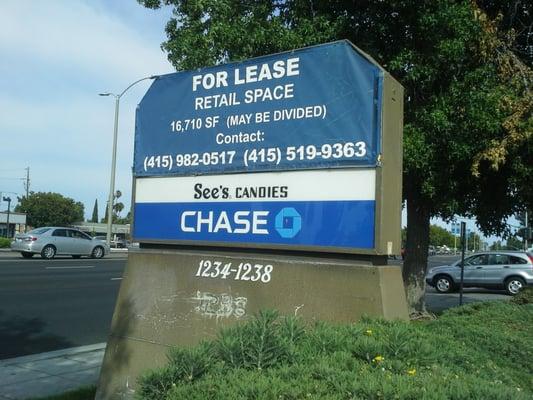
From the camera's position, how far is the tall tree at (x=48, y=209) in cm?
7838

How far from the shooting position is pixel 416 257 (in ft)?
33.4

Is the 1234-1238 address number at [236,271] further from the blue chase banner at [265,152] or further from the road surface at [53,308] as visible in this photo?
the road surface at [53,308]

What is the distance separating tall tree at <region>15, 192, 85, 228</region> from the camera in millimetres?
78375

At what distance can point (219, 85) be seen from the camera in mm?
5293

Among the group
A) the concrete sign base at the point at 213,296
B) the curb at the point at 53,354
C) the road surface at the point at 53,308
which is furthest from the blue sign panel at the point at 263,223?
the curb at the point at 53,354

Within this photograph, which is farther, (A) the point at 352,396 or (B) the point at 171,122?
(B) the point at 171,122

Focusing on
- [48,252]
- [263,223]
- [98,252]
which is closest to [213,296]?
[263,223]

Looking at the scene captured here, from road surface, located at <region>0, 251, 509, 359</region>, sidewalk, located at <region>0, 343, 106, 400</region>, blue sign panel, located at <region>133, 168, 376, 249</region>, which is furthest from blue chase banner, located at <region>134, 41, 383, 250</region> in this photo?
road surface, located at <region>0, 251, 509, 359</region>

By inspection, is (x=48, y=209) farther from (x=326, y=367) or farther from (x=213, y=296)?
(x=326, y=367)

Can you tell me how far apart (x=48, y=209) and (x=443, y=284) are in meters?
66.3

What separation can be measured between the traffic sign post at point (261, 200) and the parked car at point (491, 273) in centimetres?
1770

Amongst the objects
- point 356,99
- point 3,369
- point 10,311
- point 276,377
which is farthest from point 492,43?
point 10,311

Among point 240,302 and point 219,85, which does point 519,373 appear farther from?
point 219,85

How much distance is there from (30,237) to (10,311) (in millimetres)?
16808
